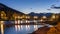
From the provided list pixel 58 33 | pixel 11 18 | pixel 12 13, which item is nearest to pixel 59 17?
pixel 58 33

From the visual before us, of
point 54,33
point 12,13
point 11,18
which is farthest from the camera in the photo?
point 12,13

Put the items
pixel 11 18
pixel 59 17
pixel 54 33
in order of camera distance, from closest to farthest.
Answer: pixel 54 33 → pixel 59 17 → pixel 11 18

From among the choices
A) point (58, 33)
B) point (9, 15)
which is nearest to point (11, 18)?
point (9, 15)

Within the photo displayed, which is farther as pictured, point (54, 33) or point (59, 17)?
point (59, 17)

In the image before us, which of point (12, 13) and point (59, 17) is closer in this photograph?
point (59, 17)

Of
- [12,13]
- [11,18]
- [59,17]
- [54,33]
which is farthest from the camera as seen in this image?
[12,13]

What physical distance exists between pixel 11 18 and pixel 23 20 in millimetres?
4220

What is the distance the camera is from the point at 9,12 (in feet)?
267

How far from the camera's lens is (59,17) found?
132 feet

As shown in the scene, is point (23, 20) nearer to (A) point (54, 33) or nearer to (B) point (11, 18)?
(B) point (11, 18)

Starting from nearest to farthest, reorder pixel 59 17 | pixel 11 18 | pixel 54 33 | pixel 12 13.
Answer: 1. pixel 54 33
2. pixel 59 17
3. pixel 11 18
4. pixel 12 13

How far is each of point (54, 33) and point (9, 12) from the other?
63.8 metres

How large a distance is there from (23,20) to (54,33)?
61.2 meters

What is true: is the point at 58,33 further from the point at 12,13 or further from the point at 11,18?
the point at 12,13
